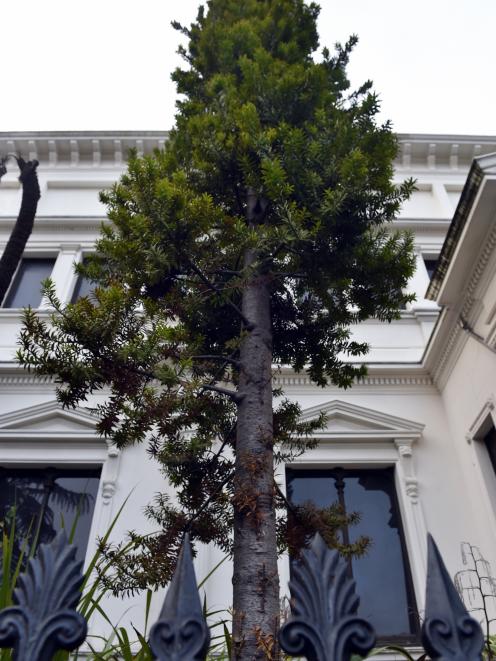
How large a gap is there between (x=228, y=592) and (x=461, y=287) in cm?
476

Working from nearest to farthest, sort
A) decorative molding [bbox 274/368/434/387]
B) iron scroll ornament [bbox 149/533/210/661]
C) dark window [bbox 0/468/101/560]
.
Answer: iron scroll ornament [bbox 149/533/210/661] < dark window [bbox 0/468/101/560] < decorative molding [bbox 274/368/434/387]

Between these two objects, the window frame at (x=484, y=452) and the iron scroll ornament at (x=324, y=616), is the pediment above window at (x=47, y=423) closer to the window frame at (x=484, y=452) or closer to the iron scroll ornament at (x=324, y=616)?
the window frame at (x=484, y=452)

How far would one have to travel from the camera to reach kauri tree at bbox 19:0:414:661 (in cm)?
273

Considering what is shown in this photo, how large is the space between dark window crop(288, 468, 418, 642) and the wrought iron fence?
19.3ft

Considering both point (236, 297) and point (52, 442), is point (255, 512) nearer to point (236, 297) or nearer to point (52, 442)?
point (236, 297)

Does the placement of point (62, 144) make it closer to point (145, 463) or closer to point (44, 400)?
point (44, 400)

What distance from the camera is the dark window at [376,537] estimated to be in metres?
6.52

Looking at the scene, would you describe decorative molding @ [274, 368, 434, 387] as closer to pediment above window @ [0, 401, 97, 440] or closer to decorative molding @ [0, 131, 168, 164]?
pediment above window @ [0, 401, 97, 440]

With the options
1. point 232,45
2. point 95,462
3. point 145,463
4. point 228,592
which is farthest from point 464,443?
point 232,45

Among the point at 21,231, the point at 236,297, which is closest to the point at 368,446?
the point at 236,297

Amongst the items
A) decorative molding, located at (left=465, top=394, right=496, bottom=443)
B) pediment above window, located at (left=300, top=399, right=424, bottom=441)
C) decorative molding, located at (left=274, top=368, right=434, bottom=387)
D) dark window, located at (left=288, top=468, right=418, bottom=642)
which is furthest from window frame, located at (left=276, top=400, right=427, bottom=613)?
decorative molding, located at (left=465, top=394, right=496, bottom=443)

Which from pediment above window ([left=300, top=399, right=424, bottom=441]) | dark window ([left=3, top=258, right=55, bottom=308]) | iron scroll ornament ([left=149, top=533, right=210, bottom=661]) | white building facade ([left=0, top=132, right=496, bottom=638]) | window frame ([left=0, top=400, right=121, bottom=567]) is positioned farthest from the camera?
dark window ([left=3, top=258, right=55, bottom=308])

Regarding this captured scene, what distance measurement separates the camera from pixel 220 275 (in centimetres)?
406

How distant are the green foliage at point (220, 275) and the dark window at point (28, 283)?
669cm
